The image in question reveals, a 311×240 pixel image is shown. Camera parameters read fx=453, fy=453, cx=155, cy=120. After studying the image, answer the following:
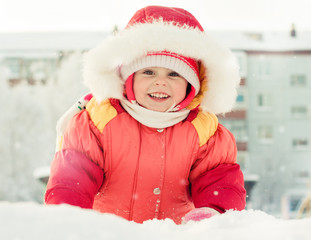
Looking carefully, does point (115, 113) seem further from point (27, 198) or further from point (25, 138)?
point (25, 138)

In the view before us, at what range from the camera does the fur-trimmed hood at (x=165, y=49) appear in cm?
178

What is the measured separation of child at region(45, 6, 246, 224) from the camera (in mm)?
1616

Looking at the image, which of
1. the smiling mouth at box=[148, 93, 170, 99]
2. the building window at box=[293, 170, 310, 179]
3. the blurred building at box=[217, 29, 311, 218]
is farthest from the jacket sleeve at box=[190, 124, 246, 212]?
the building window at box=[293, 170, 310, 179]

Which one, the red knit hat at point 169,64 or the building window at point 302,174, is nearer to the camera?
the red knit hat at point 169,64

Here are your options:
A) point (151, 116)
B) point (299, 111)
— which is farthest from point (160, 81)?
point (299, 111)

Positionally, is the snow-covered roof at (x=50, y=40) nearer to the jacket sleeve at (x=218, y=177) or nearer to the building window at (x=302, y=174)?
the building window at (x=302, y=174)

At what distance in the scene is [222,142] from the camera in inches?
68.4

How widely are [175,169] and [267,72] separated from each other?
2613 cm

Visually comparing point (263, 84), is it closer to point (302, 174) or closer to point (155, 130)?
point (302, 174)

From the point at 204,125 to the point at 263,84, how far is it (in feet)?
83.2

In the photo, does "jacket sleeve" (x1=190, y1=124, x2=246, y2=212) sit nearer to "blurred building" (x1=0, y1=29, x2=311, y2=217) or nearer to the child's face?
the child's face

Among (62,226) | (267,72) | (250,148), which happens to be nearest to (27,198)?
(250,148)

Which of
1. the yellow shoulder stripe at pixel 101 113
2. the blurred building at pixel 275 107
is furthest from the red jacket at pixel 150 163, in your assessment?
the blurred building at pixel 275 107

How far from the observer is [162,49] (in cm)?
178
